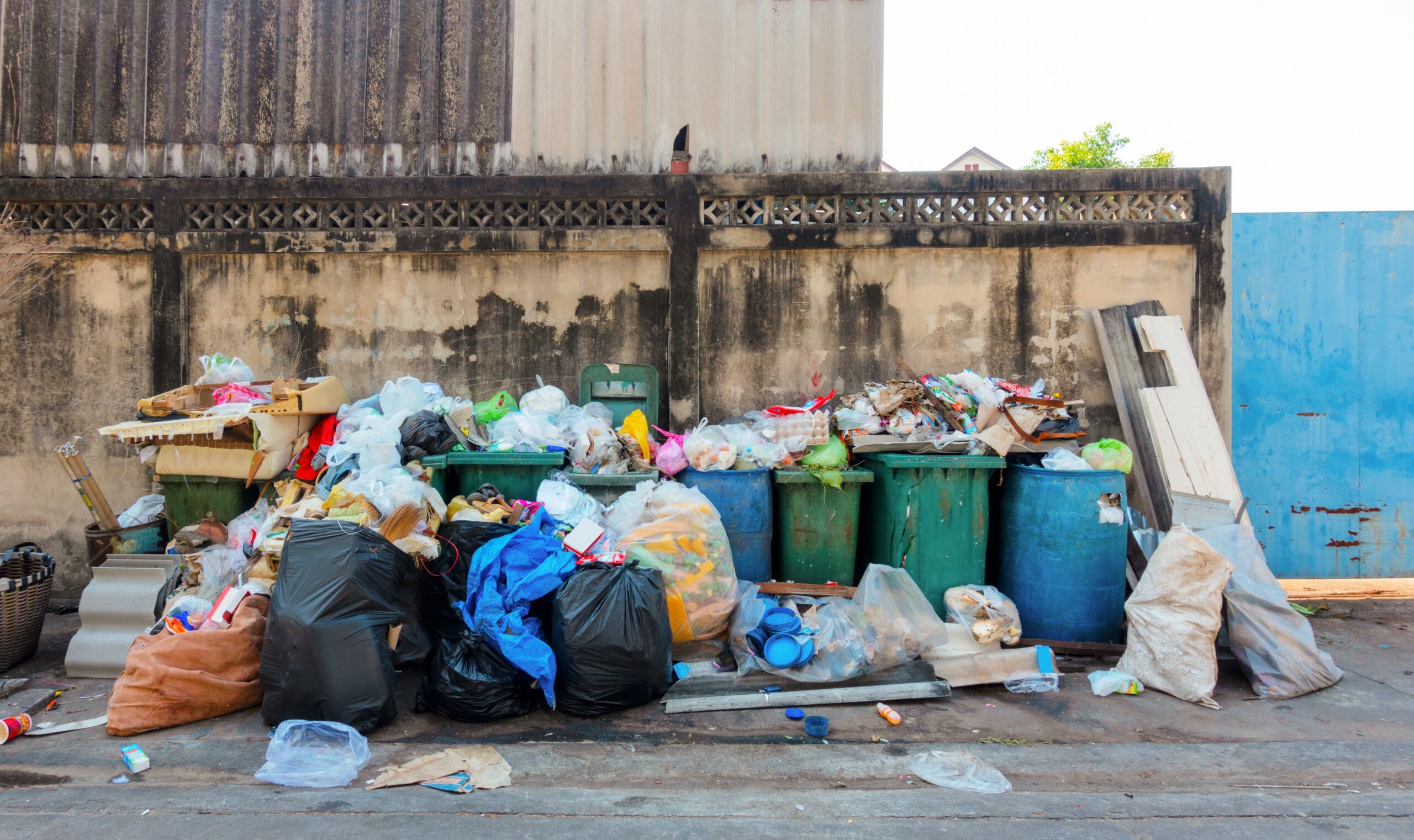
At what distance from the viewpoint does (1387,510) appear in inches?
222

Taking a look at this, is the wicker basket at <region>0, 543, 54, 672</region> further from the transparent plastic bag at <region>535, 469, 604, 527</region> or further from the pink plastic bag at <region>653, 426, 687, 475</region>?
the pink plastic bag at <region>653, 426, 687, 475</region>

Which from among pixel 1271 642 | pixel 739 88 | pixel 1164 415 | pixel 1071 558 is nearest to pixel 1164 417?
pixel 1164 415

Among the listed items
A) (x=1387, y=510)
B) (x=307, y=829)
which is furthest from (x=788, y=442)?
(x=1387, y=510)

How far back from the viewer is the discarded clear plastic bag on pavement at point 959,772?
295cm

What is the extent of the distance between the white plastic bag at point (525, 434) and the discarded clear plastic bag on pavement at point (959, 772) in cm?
275

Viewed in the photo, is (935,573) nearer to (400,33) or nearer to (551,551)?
(551,551)

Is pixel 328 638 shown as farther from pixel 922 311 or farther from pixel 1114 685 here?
pixel 922 311

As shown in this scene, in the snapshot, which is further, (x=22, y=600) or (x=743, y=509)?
(x=743, y=509)

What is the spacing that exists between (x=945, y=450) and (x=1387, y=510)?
3851 millimetres

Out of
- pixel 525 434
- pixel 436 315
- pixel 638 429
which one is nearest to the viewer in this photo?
pixel 525 434

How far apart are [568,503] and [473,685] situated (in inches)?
44.8

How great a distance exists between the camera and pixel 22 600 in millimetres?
4156

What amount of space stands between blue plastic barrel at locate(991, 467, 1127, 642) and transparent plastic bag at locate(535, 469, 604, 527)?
2.51 metres

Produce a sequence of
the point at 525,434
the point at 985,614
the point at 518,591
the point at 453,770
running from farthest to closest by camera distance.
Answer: the point at 525,434 → the point at 985,614 → the point at 518,591 → the point at 453,770
